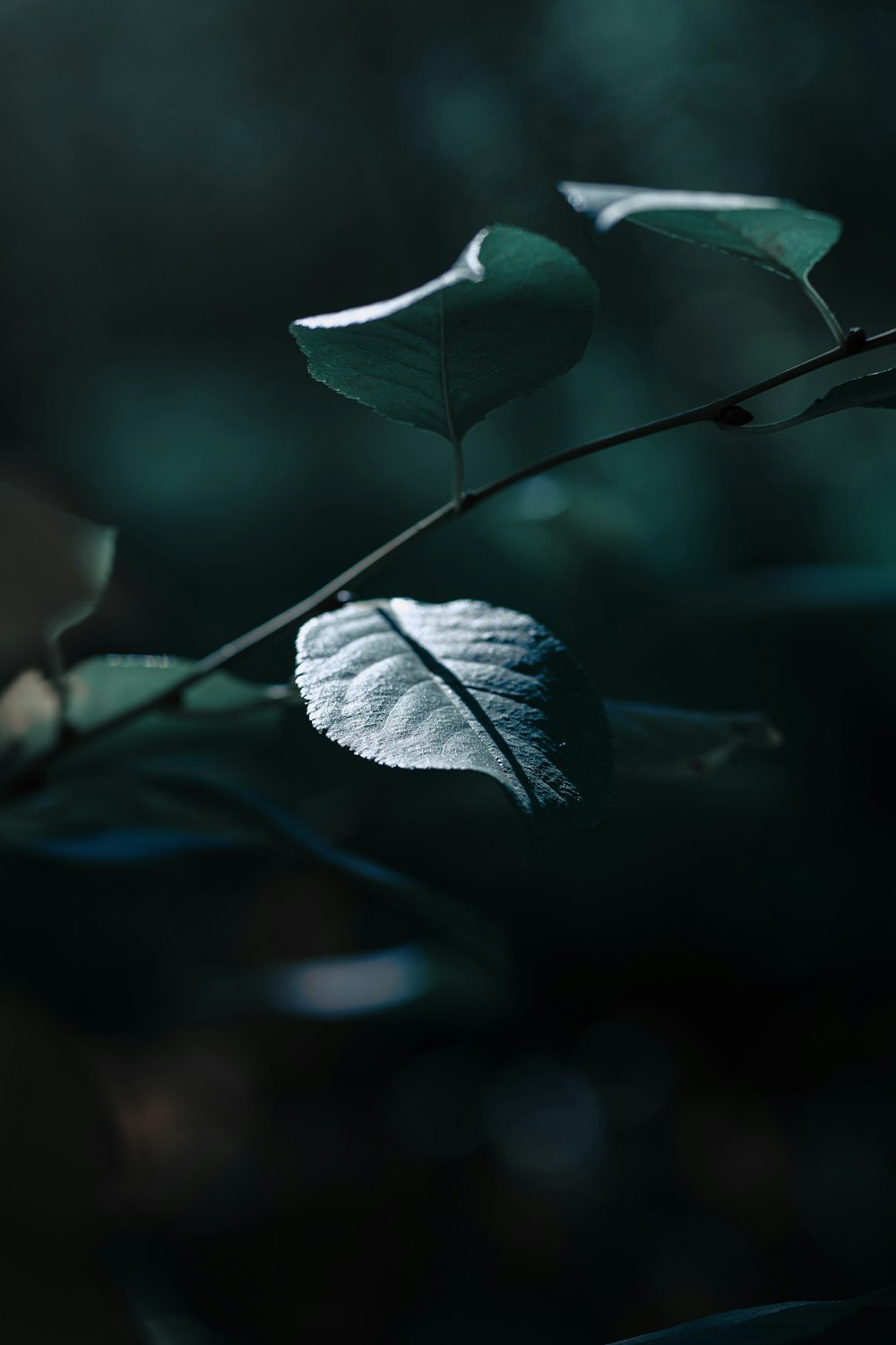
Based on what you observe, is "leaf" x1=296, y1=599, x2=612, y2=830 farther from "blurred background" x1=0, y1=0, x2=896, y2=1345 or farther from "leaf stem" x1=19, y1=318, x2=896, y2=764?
"blurred background" x1=0, y1=0, x2=896, y2=1345

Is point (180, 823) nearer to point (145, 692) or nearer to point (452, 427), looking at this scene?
point (145, 692)

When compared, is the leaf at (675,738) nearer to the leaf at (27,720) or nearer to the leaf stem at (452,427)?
the leaf stem at (452,427)

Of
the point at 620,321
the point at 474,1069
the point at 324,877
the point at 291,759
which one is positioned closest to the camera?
the point at 291,759

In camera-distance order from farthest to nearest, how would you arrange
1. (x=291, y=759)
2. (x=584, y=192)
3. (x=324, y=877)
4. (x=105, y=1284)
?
(x=324, y=877)
(x=291, y=759)
(x=105, y=1284)
(x=584, y=192)

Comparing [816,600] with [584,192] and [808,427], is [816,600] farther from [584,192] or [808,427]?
[808,427]

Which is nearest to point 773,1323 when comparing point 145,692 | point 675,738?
point 675,738

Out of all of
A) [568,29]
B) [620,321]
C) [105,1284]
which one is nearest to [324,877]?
[105,1284]

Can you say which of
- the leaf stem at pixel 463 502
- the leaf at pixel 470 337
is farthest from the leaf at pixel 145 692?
the leaf at pixel 470 337

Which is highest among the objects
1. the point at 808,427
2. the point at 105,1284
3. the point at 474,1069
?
the point at 808,427
